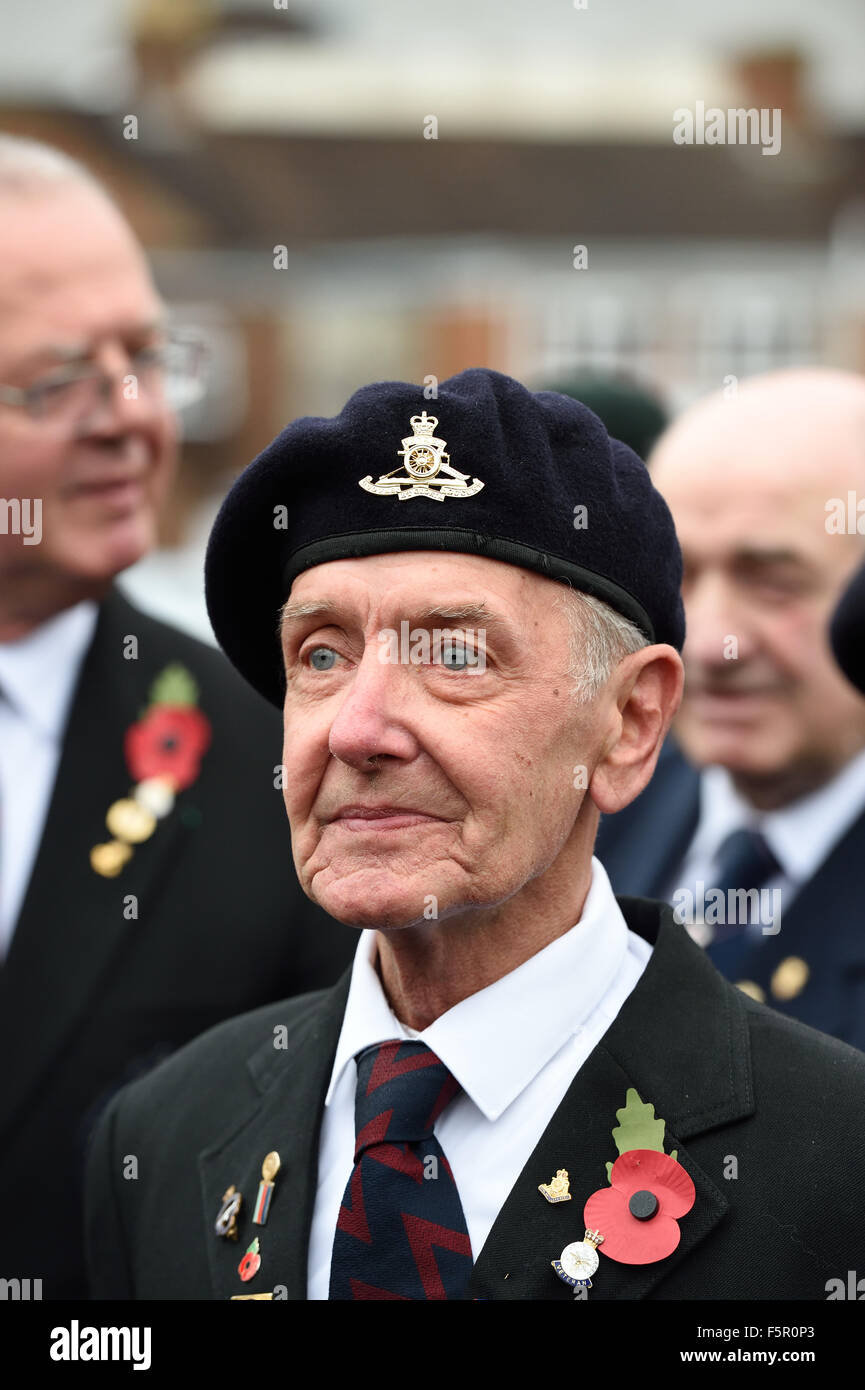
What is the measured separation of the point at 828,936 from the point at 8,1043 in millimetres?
1866

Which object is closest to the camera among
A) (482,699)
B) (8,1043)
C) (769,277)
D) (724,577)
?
(482,699)

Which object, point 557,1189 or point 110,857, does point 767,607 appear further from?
point 557,1189

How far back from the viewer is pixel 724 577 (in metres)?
4.17

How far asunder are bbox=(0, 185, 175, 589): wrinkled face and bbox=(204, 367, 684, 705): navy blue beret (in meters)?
1.05

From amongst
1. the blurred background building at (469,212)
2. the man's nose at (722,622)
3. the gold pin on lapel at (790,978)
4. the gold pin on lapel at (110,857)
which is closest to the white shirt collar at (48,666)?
the gold pin on lapel at (110,857)

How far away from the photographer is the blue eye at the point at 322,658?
2477 mm

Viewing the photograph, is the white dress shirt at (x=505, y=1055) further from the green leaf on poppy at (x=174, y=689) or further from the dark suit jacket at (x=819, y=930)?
the green leaf on poppy at (x=174, y=689)

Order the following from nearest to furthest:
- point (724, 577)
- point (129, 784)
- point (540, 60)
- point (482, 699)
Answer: point (482, 699) < point (129, 784) < point (724, 577) < point (540, 60)

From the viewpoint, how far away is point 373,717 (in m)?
2.34

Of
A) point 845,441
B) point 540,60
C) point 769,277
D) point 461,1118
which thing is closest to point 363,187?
point 540,60

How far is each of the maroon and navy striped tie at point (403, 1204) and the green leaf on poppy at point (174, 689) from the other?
1554 millimetres

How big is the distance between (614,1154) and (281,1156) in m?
0.55

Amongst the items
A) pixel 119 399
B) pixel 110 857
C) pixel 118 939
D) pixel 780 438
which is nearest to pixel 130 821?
pixel 110 857
